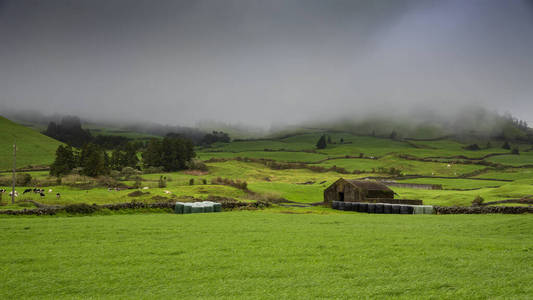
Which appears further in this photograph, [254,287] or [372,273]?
[372,273]

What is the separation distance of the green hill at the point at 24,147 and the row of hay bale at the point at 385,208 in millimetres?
96965

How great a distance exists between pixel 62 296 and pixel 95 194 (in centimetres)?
4685

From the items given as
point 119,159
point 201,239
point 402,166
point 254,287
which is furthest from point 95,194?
point 402,166

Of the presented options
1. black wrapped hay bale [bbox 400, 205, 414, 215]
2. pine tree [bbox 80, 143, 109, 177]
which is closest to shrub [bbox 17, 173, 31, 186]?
pine tree [bbox 80, 143, 109, 177]

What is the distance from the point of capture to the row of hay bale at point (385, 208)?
4328cm

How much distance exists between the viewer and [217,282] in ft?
40.9

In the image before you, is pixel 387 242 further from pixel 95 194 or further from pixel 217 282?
pixel 95 194

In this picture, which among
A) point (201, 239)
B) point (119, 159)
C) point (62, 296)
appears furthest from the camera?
point (119, 159)

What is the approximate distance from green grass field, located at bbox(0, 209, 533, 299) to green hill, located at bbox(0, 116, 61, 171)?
359 feet

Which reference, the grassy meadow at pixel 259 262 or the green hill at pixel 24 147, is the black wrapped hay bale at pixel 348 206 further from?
the green hill at pixel 24 147

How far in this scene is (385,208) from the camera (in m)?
47.3

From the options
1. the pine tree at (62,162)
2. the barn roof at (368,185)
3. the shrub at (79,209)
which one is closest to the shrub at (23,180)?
the pine tree at (62,162)

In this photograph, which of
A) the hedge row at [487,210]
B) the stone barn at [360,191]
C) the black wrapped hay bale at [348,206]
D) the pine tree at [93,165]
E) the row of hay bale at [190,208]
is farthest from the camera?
the pine tree at [93,165]

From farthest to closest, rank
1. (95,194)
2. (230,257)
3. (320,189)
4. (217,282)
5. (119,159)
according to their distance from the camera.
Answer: (119,159)
(320,189)
(95,194)
(230,257)
(217,282)
